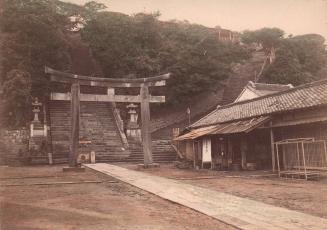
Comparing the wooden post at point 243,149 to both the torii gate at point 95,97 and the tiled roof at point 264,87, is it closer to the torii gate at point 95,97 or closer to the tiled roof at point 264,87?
the torii gate at point 95,97

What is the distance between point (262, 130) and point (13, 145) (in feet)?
55.7

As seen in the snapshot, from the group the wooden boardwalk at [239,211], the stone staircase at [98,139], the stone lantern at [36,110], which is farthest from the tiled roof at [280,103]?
the stone lantern at [36,110]

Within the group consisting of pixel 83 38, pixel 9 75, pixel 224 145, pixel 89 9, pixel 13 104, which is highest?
pixel 89 9

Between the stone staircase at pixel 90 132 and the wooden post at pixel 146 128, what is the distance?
20.4 feet

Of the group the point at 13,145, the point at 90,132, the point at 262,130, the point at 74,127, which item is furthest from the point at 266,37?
the point at 74,127

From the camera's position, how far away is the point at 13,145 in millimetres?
25562

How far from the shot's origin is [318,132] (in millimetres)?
15703

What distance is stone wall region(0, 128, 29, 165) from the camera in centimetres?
2359

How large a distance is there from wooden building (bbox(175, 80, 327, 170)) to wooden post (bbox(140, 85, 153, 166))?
2.86m

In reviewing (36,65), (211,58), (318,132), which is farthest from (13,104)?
(318,132)

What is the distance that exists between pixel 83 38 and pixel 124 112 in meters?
9.31

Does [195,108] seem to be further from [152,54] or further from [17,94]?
[17,94]

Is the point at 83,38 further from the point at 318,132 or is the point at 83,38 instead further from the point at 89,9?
the point at 318,132

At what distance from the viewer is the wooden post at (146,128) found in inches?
777
